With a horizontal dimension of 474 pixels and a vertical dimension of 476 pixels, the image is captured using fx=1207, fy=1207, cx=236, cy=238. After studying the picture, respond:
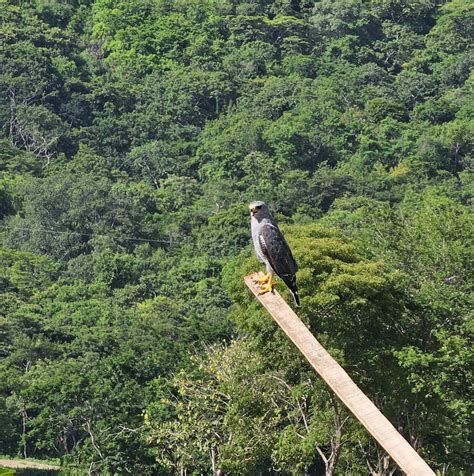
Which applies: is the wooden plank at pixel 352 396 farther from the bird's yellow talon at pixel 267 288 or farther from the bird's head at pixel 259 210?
the bird's head at pixel 259 210

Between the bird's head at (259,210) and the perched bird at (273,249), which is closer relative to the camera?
the perched bird at (273,249)

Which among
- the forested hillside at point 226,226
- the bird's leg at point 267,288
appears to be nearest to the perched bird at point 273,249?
the bird's leg at point 267,288

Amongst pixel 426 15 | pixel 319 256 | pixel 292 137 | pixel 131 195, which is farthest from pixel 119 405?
pixel 426 15

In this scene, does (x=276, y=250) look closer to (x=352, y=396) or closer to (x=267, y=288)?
(x=267, y=288)

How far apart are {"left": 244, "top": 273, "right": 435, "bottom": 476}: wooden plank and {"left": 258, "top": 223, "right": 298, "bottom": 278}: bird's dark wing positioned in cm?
113

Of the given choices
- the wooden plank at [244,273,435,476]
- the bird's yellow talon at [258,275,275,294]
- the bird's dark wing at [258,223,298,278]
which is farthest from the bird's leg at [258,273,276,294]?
the bird's dark wing at [258,223,298,278]

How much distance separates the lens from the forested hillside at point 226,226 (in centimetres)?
2595

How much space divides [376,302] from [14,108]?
56761mm

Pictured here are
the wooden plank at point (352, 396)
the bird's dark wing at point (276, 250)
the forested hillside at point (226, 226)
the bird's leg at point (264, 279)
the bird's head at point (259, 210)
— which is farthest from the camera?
the forested hillside at point (226, 226)

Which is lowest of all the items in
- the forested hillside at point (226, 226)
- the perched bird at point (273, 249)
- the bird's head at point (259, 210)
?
the forested hillside at point (226, 226)

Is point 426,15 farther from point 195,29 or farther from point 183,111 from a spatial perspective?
point 183,111

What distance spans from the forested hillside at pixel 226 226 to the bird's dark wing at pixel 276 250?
558 inches

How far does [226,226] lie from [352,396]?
2070 inches

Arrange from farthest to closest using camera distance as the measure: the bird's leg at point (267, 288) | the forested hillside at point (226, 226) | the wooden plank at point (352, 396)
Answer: the forested hillside at point (226, 226) < the bird's leg at point (267, 288) < the wooden plank at point (352, 396)
